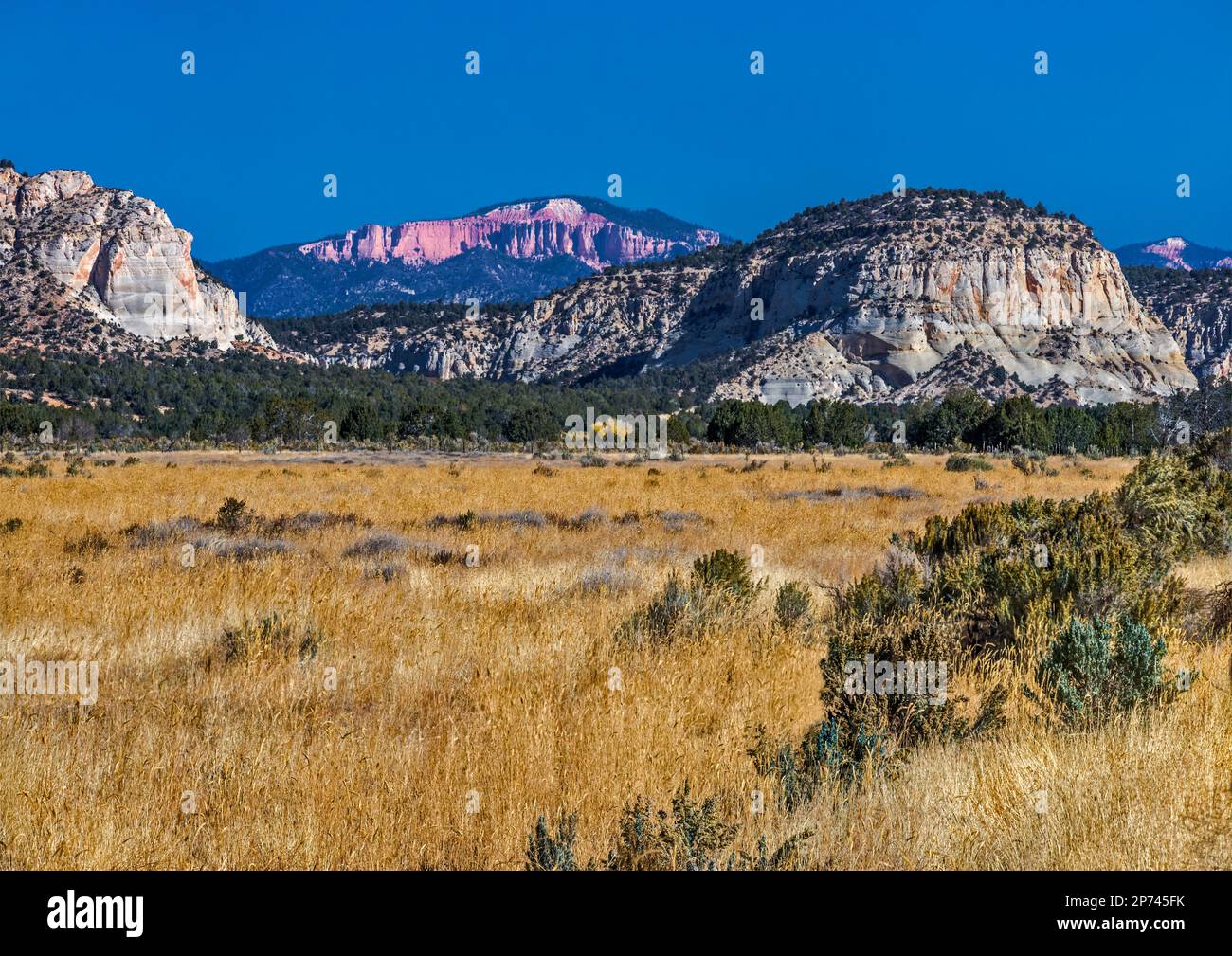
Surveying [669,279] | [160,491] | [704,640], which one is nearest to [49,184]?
[669,279]

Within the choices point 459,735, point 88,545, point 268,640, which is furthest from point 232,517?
point 459,735

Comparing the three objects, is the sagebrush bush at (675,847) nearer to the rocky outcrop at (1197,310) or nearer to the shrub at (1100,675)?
the shrub at (1100,675)

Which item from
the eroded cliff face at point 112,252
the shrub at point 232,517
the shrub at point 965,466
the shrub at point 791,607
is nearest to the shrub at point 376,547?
the shrub at point 232,517

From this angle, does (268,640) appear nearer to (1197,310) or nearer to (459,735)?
(459,735)

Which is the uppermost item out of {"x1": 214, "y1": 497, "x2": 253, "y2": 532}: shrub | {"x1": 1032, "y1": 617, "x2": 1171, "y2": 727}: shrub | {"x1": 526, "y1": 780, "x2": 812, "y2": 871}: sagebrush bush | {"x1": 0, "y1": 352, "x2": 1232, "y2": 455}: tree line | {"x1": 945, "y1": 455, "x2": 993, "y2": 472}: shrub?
{"x1": 0, "y1": 352, "x2": 1232, "y2": 455}: tree line

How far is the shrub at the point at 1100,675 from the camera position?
4.62m

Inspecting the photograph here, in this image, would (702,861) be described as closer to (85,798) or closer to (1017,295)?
(85,798)

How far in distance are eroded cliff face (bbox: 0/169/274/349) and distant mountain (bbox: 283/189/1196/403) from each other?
3749 cm

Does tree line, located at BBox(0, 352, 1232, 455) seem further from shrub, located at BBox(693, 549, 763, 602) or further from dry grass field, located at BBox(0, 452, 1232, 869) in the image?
dry grass field, located at BBox(0, 452, 1232, 869)

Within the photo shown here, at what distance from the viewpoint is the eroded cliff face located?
4599 inches

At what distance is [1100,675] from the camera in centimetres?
482

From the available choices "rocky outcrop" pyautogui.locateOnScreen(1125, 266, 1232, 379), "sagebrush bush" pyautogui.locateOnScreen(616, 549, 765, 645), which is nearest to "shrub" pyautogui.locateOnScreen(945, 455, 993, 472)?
"sagebrush bush" pyautogui.locateOnScreen(616, 549, 765, 645)

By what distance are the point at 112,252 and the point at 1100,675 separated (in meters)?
145

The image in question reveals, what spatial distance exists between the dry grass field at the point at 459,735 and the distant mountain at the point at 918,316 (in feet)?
323
